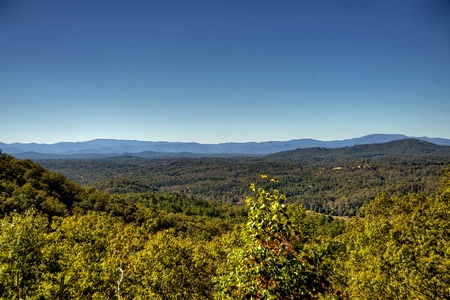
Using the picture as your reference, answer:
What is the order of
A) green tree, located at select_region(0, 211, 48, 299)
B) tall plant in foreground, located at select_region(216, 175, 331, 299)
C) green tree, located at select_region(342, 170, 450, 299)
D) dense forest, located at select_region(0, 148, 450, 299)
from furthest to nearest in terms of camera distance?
green tree, located at select_region(342, 170, 450, 299) < green tree, located at select_region(0, 211, 48, 299) < dense forest, located at select_region(0, 148, 450, 299) < tall plant in foreground, located at select_region(216, 175, 331, 299)

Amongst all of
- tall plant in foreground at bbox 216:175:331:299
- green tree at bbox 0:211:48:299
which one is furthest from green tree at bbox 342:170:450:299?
green tree at bbox 0:211:48:299

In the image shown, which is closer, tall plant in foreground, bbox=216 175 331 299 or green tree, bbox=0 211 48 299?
tall plant in foreground, bbox=216 175 331 299

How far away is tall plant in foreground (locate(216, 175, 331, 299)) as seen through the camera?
285 inches

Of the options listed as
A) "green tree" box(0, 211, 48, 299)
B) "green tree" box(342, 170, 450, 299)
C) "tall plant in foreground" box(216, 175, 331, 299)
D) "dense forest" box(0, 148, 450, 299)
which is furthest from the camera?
"green tree" box(342, 170, 450, 299)

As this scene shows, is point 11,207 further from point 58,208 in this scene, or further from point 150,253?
point 150,253

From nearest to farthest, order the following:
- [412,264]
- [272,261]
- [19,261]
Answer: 1. [272,261]
2. [19,261]
3. [412,264]

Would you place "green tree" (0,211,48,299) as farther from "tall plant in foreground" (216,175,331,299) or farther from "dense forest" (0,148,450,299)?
"tall plant in foreground" (216,175,331,299)

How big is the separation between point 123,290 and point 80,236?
10159 mm

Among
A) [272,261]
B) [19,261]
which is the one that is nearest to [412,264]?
[272,261]

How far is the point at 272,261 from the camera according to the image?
7371mm

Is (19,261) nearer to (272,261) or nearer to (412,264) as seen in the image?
(272,261)

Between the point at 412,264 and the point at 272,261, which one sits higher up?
the point at 272,261

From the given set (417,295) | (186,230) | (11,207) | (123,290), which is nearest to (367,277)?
(417,295)

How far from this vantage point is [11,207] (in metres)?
54.5
